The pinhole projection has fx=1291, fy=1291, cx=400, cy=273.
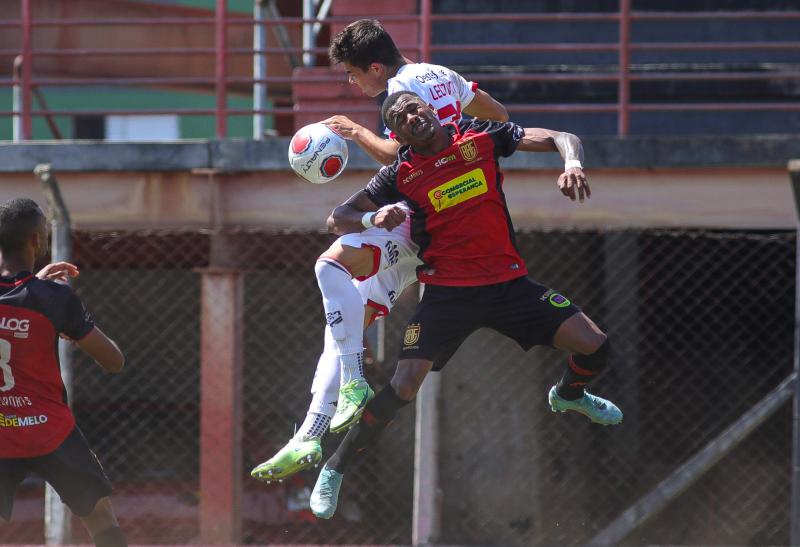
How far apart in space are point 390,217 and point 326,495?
138 cm

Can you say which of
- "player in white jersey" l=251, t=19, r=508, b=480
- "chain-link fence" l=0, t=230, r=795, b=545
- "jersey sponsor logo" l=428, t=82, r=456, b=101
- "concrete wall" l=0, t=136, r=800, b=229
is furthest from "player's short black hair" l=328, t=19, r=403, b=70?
"chain-link fence" l=0, t=230, r=795, b=545

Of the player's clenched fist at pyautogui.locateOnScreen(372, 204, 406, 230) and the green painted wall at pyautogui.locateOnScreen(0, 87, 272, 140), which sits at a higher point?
the player's clenched fist at pyautogui.locateOnScreen(372, 204, 406, 230)

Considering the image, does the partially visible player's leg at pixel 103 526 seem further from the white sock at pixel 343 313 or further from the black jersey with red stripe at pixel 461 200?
the black jersey with red stripe at pixel 461 200

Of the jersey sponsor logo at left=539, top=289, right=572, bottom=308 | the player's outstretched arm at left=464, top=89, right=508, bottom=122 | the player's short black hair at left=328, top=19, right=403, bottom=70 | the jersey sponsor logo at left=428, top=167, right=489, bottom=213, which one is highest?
the player's short black hair at left=328, top=19, right=403, bottom=70

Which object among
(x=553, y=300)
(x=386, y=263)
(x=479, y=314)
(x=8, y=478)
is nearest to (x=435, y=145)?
(x=386, y=263)

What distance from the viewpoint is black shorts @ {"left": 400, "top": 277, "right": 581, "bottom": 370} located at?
6.02 meters

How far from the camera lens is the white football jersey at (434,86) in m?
5.88

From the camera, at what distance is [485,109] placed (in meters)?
6.35

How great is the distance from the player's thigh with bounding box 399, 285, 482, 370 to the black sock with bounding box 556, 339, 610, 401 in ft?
1.80

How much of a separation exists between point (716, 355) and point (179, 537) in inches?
186

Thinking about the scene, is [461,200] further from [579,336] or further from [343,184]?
[343,184]

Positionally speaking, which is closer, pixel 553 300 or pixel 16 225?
pixel 16 225

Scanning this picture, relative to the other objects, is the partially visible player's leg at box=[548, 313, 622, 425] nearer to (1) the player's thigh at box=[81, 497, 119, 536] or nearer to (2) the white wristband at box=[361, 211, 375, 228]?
(2) the white wristband at box=[361, 211, 375, 228]

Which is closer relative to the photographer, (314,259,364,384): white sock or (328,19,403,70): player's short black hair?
(328,19,403,70): player's short black hair
